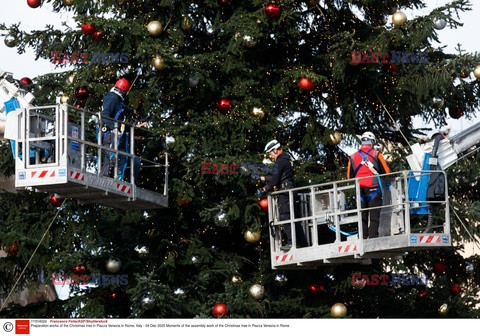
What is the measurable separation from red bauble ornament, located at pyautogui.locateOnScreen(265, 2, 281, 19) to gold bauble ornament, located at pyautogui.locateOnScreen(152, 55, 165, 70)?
6.60ft

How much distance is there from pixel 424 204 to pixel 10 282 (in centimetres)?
781

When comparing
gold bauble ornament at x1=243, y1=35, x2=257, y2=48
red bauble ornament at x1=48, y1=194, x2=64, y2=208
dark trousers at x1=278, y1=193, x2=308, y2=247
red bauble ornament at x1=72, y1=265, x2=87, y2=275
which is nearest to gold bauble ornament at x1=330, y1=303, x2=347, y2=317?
dark trousers at x1=278, y1=193, x2=308, y2=247

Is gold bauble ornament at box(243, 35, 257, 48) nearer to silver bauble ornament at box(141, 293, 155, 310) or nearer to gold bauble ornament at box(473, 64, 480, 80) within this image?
gold bauble ornament at box(473, 64, 480, 80)

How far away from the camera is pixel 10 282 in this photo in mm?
25438

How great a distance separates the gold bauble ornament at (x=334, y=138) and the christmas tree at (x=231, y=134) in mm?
16

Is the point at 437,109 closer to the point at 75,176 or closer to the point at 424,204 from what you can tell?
the point at 424,204

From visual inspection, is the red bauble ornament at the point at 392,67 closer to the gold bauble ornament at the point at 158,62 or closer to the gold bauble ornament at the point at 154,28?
the gold bauble ornament at the point at 154,28

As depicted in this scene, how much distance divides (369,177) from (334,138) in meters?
3.64

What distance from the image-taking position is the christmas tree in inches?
920

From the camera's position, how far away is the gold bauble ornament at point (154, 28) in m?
23.7

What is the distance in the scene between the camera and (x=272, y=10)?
23656 millimetres

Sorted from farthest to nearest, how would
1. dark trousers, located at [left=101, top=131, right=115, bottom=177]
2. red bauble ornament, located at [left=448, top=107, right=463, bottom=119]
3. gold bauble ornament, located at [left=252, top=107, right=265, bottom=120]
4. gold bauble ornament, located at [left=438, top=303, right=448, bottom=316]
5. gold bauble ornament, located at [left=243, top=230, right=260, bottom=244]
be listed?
red bauble ornament, located at [left=448, top=107, right=463, bottom=119] → gold bauble ornament, located at [left=438, top=303, right=448, bottom=316] → gold bauble ornament, located at [left=252, top=107, right=265, bottom=120] → gold bauble ornament, located at [left=243, top=230, right=260, bottom=244] → dark trousers, located at [left=101, top=131, right=115, bottom=177]

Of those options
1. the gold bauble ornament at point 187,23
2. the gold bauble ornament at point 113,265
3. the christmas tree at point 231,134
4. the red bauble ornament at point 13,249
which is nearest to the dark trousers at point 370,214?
the christmas tree at point 231,134

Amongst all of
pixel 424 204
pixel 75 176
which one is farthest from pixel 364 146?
pixel 75 176
